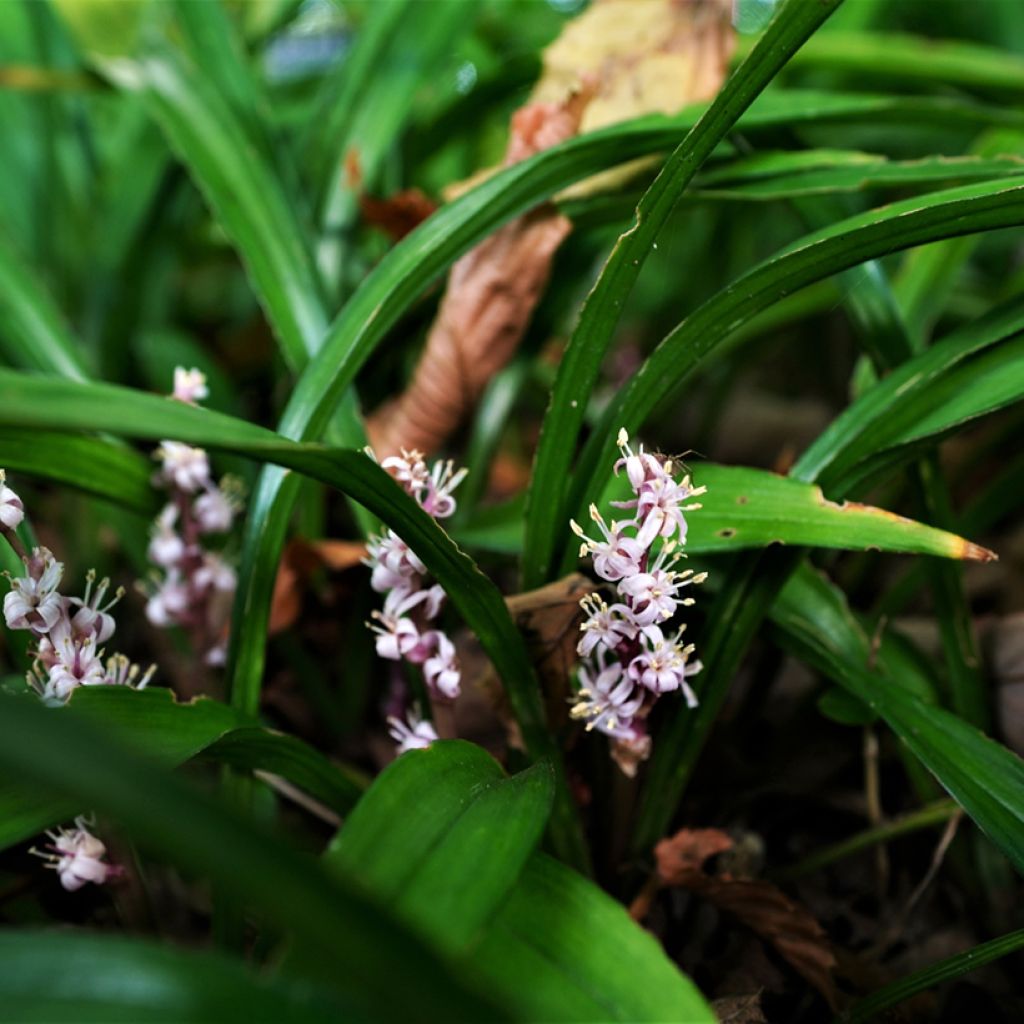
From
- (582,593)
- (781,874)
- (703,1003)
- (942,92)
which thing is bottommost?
(703,1003)

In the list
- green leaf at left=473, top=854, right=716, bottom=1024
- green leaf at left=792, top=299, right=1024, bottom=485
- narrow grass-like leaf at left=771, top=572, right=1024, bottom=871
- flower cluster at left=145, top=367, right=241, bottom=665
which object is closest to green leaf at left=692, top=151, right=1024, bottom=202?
green leaf at left=792, top=299, right=1024, bottom=485

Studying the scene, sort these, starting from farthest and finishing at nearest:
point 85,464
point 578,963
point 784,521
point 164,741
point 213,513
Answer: point 213,513, point 85,464, point 784,521, point 164,741, point 578,963

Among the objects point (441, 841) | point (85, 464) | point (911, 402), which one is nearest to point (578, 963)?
point (441, 841)

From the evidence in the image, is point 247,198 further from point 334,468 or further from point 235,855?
point 235,855

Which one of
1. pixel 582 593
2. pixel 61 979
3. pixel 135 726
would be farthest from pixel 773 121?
pixel 61 979

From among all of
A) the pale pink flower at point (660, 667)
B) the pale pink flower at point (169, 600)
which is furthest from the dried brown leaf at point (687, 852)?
the pale pink flower at point (169, 600)

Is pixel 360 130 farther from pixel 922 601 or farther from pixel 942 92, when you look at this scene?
pixel 922 601
